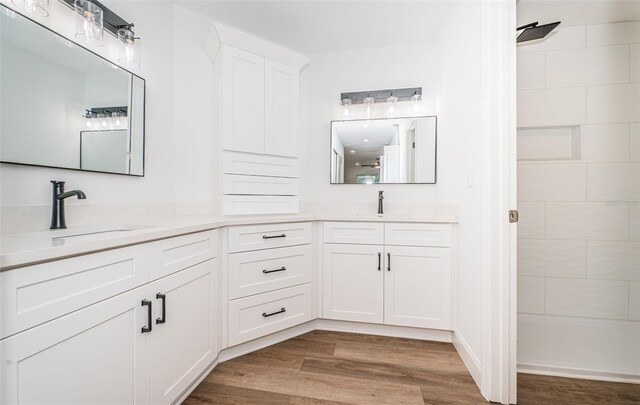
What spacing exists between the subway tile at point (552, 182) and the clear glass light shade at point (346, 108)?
150 cm

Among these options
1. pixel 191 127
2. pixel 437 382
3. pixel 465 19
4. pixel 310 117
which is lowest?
pixel 437 382

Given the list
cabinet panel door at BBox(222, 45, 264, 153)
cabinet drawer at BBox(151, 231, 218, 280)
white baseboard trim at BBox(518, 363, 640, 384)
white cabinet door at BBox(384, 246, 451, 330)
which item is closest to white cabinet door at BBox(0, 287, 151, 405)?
cabinet drawer at BBox(151, 231, 218, 280)

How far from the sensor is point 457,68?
1942mm

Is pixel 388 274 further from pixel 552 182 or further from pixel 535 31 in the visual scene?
pixel 535 31

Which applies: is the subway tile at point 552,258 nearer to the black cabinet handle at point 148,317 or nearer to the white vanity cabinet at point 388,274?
the white vanity cabinet at point 388,274

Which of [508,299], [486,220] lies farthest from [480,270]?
[486,220]

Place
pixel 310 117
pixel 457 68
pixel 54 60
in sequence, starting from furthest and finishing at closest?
pixel 310 117, pixel 457 68, pixel 54 60

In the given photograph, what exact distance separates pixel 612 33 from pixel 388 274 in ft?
7.53

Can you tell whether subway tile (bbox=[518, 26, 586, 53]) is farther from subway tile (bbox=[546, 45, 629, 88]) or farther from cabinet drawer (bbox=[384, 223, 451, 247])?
cabinet drawer (bbox=[384, 223, 451, 247])

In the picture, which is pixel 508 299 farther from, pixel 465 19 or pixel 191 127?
pixel 191 127

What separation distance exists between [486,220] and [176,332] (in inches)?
67.3

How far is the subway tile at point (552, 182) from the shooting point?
1.84 metres

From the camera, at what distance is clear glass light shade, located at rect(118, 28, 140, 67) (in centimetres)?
163

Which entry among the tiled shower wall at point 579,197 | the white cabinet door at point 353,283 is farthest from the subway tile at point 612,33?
the white cabinet door at point 353,283
